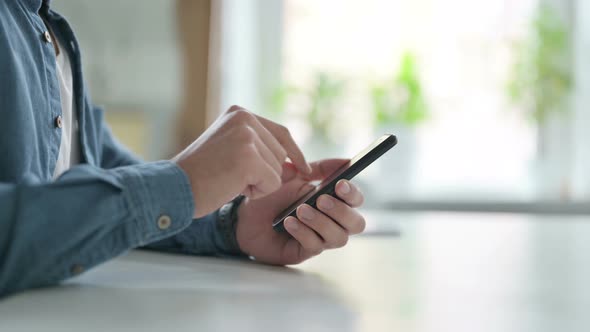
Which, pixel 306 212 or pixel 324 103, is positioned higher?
pixel 306 212

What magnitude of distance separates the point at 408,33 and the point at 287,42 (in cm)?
54

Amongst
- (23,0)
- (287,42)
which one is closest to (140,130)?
(287,42)

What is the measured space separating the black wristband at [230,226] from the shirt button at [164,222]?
283mm

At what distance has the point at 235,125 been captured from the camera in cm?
65

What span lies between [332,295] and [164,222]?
0.57 ft

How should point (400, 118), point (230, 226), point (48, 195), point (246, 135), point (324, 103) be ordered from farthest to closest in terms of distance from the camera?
point (324, 103)
point (400, 118)
point (230, 226)
point (246, 135)
point (48, 195)

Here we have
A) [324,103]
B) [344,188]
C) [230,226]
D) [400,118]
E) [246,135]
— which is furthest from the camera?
Result: [324,103]

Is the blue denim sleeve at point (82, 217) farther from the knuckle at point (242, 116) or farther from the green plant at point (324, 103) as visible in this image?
the green plant at point (324, 103)

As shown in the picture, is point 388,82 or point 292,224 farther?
point 388,82

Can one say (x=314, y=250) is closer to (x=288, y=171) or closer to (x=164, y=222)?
(x=288, y=171)

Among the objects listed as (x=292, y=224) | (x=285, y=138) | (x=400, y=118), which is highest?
(x=285, y=138)

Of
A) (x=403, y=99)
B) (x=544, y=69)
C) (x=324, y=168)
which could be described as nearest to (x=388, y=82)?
(x=403, y=99)

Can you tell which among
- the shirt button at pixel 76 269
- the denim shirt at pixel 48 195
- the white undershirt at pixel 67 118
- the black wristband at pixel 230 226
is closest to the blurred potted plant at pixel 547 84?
the black wristband at pixel 230 226

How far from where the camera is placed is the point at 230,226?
2.84 feet
